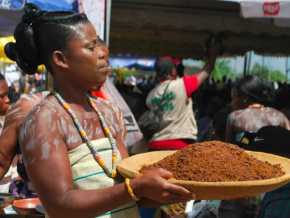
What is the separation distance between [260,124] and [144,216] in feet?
4.91

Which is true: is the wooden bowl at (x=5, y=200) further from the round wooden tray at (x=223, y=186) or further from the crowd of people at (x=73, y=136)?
the round wooden tray at (x=223, y=186)

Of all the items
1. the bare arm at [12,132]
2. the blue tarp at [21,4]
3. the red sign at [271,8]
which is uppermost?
the red sign at [271,8]

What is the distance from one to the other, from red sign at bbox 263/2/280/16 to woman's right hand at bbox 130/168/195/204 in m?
3.25

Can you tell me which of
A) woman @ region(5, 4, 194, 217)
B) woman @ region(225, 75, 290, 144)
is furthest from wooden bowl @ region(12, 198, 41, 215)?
woman @ region(225, 75, 290, 144)

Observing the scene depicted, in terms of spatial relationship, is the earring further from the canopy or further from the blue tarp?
the canopy

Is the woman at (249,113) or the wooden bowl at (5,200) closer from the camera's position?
the wooden bowl at (5,200)

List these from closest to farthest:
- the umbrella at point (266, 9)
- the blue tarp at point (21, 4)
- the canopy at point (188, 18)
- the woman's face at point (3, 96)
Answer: the blue tarp at point (21, 4), the woman's face at point (3, 96), the umbrella at point (266, 9), the canopy at point (188, 18)

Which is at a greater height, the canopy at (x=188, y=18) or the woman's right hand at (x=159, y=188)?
the canopy at (x=188, y=18)

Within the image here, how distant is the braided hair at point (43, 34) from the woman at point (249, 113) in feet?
9.02

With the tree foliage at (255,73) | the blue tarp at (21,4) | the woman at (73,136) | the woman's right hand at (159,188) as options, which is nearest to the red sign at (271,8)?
the blue tarp at (21,4)

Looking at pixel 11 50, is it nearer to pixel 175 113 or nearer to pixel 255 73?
pixel 175 113

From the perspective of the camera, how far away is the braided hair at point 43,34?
161 cm

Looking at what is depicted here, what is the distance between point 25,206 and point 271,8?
121 inches

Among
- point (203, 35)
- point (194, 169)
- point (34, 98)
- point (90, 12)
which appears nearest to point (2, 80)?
point (90, 12)
